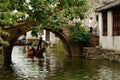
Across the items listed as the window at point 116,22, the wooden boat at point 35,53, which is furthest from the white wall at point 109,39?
the wooden boat at point 35,53

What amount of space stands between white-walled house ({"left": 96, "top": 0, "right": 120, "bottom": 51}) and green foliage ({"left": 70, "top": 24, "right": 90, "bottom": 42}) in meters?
1.22

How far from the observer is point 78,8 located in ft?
75.1

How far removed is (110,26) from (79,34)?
9.25ft

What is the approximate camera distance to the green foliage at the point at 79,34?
32.8 meters

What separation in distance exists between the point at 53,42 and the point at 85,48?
883 inches

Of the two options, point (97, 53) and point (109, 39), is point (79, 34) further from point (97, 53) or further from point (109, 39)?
point (109, 39)

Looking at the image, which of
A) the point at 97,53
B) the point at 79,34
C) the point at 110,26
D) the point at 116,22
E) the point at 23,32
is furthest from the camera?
the point at 23,32

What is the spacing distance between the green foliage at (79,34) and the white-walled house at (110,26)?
1.22 metres

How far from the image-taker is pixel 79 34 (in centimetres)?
3284

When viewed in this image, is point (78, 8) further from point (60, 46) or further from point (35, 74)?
point (60, 46)

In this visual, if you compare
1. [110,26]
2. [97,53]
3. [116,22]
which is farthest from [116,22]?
[97,53]

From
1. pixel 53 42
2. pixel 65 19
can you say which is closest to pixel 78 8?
pixel 65 19

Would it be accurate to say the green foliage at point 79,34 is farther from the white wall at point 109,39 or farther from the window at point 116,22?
the window at point 116,22

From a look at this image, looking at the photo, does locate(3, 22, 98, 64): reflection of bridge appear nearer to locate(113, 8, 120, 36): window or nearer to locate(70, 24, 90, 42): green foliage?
locate(70, 24, 90, 42): green foliage
